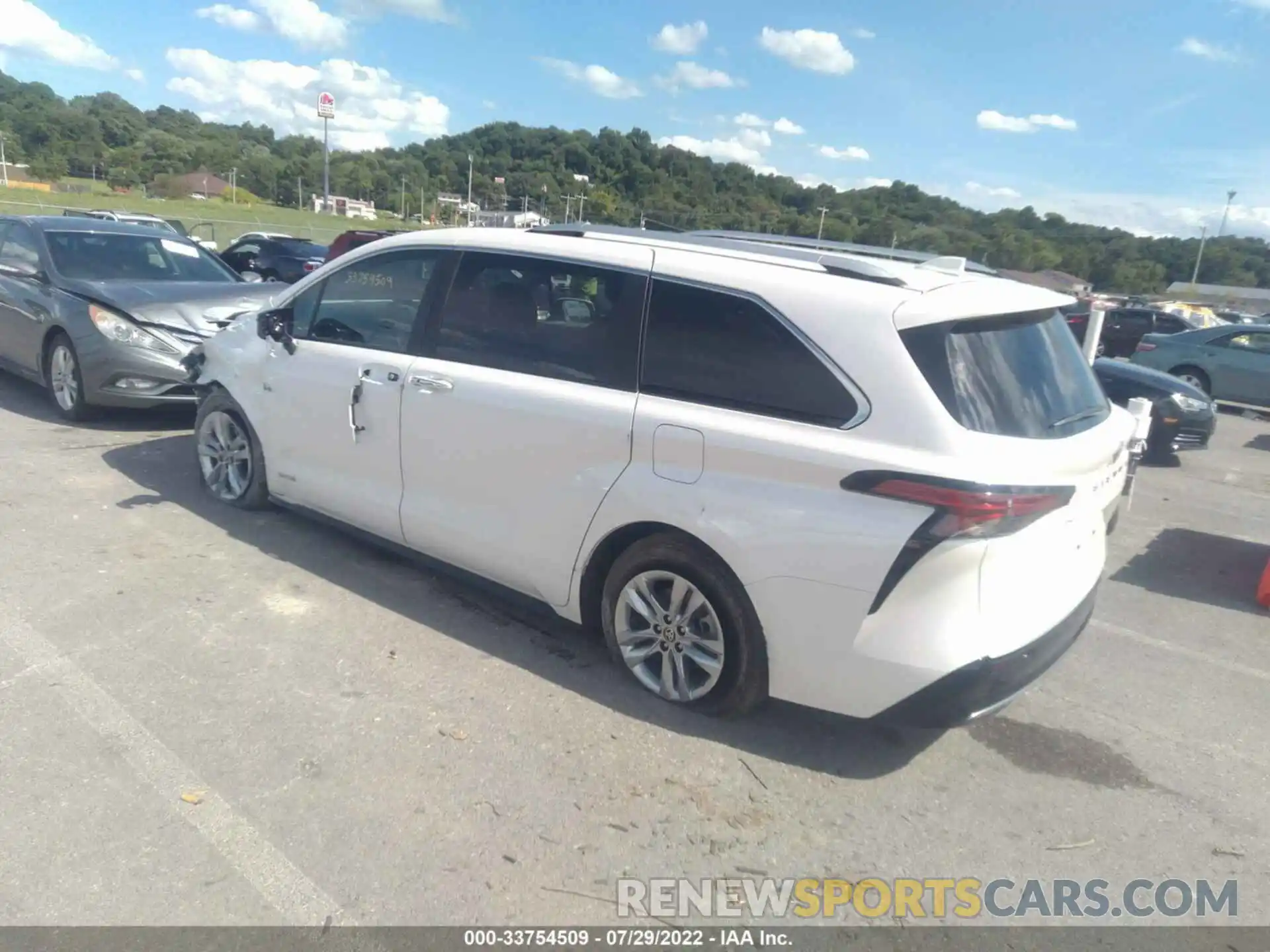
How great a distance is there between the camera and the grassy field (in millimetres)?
36559

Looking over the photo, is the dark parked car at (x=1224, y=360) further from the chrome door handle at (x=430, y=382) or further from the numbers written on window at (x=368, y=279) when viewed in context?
the chrome door handle at (x=430, y=382)

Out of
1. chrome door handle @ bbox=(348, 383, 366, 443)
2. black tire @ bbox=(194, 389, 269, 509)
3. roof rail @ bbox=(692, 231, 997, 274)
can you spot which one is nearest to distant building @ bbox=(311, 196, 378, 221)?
black tire @ bbox=(194, 389, 269, 509)

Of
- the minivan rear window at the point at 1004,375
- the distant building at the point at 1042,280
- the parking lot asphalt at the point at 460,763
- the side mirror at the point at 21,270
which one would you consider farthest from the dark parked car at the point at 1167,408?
the side mirror at the point at 21,270

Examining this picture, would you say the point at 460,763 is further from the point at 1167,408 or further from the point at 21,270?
the point at 1167,408

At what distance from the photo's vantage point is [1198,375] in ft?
48.1

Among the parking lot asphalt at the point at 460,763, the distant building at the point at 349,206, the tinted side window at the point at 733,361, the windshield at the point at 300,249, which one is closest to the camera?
the parking lot asphalt at the point at 460,763

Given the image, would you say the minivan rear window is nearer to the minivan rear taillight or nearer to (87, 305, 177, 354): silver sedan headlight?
the minivan rear taillight

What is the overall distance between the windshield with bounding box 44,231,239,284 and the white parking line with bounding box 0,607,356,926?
16.0 ft

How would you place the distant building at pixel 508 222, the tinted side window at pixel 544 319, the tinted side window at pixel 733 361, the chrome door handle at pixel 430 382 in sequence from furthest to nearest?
the distant building at pixel 508 222 → the chrome door handle at pixel 430 382 → the tinted side window at pixel 544 319 → the tinted side window at pixel 733 361

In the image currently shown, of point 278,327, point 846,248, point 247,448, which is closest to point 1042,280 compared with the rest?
point 846,248

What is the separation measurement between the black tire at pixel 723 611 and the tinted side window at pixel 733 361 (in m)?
0.57

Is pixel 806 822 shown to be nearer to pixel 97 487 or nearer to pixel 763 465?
pixel 763 465

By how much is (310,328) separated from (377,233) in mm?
14834

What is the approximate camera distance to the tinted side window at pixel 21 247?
787 cm
